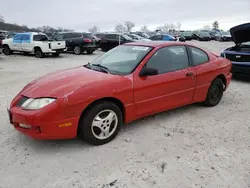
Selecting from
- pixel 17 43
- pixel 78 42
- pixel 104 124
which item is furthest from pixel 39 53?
pixel 104 124

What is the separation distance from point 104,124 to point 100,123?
0.07 m

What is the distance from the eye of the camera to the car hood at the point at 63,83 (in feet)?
10.7

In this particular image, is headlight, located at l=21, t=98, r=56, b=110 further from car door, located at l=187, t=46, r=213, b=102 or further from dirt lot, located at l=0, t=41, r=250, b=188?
car door, located at l=187, t=46, r=213, b=102

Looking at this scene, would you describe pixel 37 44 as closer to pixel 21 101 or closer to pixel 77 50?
pixel 77 50

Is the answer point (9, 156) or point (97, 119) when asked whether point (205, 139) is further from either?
point (9, 156)

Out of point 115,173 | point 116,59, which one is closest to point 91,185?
point 115,173

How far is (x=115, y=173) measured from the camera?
284 centimetres

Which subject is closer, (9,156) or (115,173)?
(115,173)

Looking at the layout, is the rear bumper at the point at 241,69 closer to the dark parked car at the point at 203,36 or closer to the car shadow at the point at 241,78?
the car shadow at the point at 241,78

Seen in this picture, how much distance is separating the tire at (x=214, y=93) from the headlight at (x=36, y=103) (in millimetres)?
3331

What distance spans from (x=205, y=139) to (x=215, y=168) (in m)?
0.80

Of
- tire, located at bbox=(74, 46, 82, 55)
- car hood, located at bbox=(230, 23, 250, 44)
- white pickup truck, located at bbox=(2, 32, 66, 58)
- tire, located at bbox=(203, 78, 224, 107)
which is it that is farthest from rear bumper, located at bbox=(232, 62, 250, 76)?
A: tire, located at bbox=(74, 46, 82, 55)

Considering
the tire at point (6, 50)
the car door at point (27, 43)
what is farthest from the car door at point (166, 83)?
the tire at point (6, 50)

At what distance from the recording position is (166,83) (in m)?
4.10
